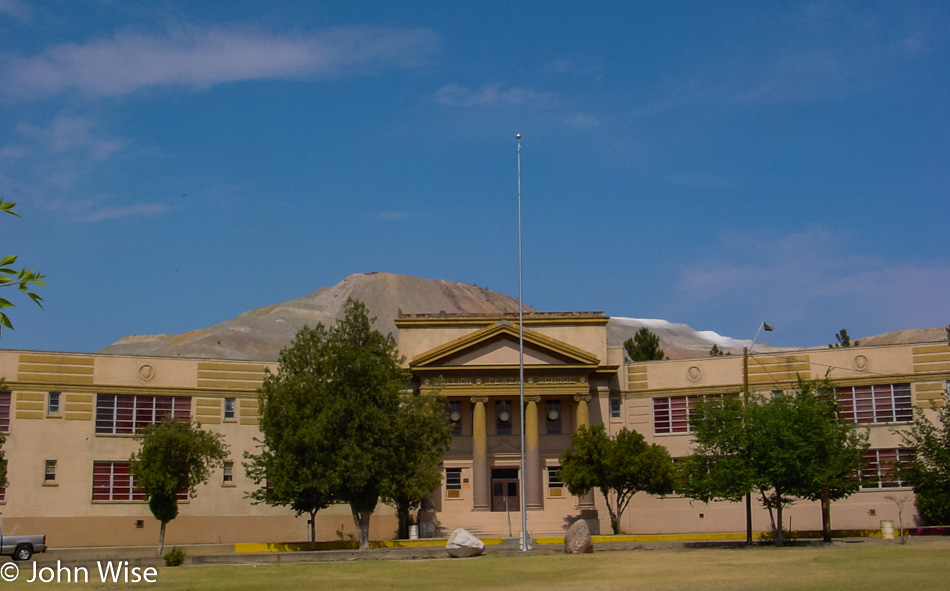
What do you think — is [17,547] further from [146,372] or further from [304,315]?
[304,315]

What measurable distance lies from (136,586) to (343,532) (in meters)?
33.3

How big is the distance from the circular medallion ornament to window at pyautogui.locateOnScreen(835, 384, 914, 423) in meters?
38.4

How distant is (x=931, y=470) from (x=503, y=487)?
967 inches

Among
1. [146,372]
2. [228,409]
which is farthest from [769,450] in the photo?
[146,372]

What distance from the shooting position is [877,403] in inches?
2341

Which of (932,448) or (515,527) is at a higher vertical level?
(932,448)

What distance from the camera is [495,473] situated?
211 feet

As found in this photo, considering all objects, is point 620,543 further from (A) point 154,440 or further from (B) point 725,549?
(A) point 154,440

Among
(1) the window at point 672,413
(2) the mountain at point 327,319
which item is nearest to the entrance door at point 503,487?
(1) the window at point 672,413

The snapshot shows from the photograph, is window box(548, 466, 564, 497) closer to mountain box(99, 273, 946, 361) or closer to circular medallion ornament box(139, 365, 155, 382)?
circular medallion ornament box(139, 365, 155, 382)

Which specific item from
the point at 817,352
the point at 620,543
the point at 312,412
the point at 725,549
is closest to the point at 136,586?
the point at 312,412

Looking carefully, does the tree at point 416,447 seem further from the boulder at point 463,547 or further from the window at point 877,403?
the window at point 877,403

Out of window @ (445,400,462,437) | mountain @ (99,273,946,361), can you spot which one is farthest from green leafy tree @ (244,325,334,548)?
mountain @ (99,273,946,361)

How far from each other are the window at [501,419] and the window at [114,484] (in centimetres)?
1872
